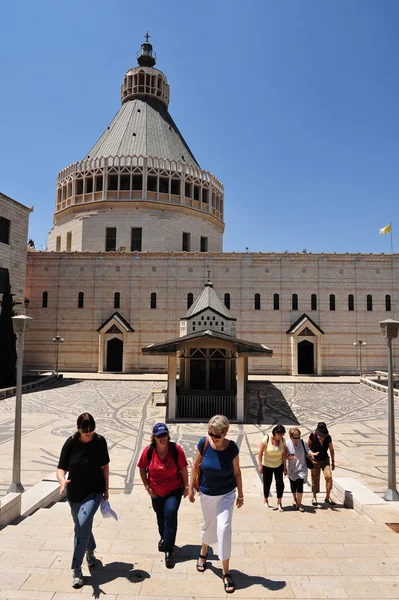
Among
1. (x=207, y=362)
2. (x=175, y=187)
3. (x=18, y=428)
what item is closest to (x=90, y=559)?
(x=18, y=428)

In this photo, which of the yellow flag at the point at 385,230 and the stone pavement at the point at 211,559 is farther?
the yellow flag at the point at 385,230

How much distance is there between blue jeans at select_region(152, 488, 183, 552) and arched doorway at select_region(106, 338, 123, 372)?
32060 millimetres

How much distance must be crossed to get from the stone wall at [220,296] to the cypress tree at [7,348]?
32.1ft

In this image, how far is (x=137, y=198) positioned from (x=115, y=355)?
49.0 feet

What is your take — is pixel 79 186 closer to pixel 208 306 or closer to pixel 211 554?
pixel 208 306

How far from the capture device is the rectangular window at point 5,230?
96.0 ft

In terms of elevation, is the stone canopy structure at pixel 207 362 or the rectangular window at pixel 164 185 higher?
the rectangular window at pixel 164 185

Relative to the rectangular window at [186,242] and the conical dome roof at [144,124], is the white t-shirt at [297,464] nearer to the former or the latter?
the rectangular window at [186,242]

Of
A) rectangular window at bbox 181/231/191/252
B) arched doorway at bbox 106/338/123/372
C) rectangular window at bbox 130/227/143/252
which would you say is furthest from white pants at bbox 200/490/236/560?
rectangular window at bbox 181/231/191/252

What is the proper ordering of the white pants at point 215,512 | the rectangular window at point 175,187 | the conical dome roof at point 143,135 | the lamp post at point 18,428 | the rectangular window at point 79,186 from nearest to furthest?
the white pants at point 215,512 < the lamp post at point 18,428 < the rectangular window at point 79,186 < the rectangular window at point 175,187 < the conical dome roof at point 143,135

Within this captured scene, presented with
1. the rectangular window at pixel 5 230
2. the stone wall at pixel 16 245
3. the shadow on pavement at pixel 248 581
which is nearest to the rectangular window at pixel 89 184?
the stone wall at pixel 16 245

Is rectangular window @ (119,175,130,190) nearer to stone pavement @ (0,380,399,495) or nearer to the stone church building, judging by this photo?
the stone church building

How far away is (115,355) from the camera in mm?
37219

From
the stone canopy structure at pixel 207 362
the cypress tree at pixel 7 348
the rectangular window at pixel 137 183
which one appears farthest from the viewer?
the rectangular window at pixel 137 183
